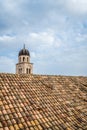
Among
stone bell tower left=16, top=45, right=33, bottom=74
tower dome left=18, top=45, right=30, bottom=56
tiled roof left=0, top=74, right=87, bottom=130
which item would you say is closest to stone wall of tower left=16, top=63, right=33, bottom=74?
stone bell tower left=16, top=45, right=33, bottom=74

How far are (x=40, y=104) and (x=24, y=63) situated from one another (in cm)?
5353

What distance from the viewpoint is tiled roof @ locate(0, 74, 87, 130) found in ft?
29.6

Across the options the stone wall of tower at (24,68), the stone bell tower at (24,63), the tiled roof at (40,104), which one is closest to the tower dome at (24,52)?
the stone bell tower at (24,63)

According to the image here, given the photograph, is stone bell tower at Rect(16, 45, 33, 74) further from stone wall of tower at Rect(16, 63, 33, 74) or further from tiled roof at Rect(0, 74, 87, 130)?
tiled roof at Rect(0, 74, 87, 130)

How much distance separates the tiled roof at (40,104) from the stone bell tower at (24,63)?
163 ft

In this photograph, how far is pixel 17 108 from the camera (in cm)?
962

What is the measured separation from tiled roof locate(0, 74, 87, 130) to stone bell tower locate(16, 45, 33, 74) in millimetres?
49566

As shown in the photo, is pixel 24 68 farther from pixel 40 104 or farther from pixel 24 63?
pixel 40 104

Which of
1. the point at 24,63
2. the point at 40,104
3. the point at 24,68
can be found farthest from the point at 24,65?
the point at 40,104

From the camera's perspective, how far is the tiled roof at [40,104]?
903 cm

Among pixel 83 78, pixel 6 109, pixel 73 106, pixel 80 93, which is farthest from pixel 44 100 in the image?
pixel 83 78

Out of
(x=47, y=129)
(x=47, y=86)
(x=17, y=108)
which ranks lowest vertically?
(x=47, y=129)

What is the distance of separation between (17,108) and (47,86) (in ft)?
12.0

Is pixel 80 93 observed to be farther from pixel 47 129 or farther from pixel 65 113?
pixel 47 129
